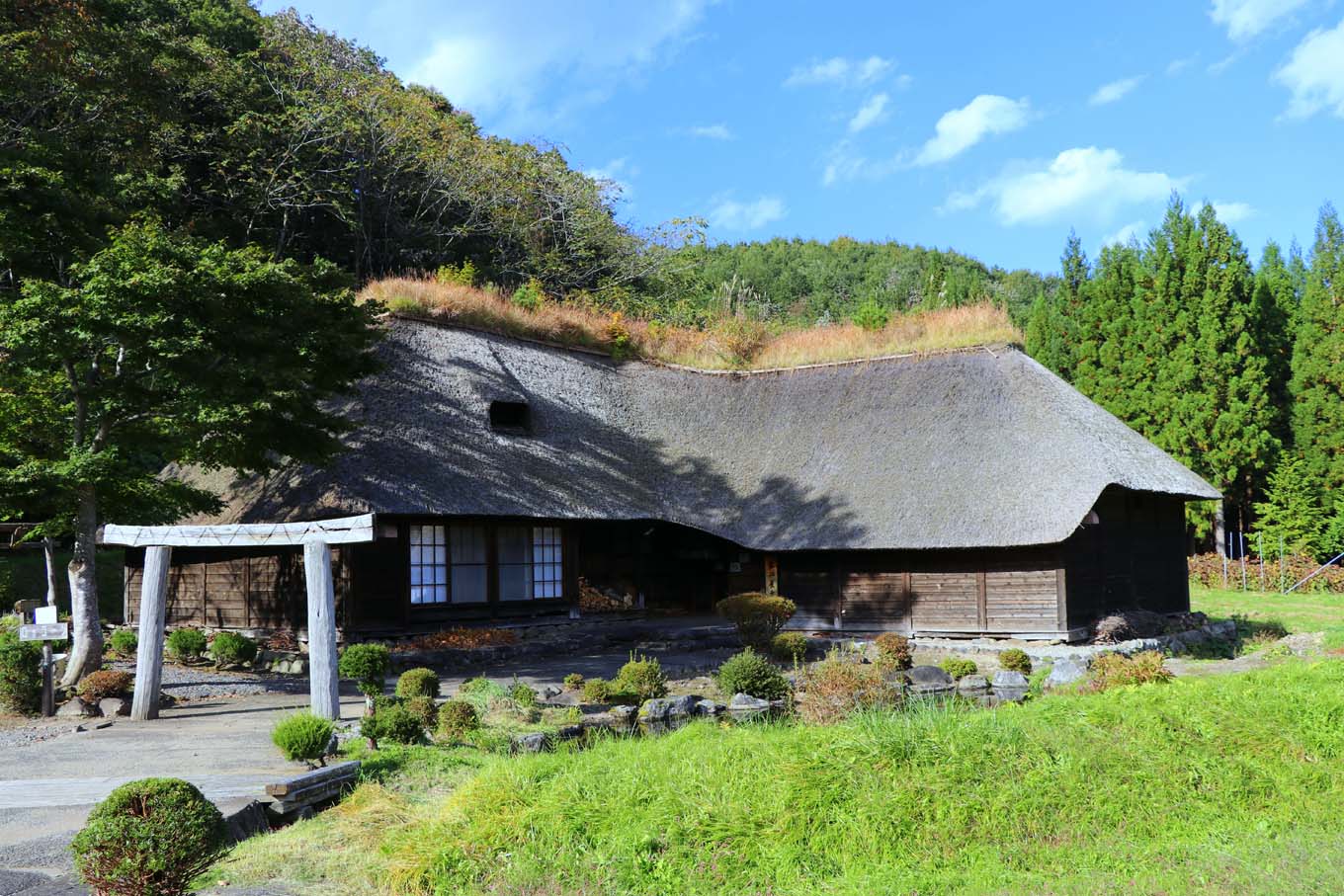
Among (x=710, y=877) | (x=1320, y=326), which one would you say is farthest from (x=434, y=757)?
(x=1320, y=326)

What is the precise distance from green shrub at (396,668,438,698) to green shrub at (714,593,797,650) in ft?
23.5

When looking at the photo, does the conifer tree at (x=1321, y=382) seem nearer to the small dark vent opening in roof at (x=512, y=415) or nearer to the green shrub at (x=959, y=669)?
the green shrub at (x=959, y=669)

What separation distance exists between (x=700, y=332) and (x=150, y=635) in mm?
19793

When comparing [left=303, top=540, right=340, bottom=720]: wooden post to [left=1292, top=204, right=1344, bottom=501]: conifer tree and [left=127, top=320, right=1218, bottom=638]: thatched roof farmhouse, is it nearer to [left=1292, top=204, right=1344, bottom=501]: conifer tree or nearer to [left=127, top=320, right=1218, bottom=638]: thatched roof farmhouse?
[left=127, top=320, right=1218, bottom=638]: thatched roof farmhouse

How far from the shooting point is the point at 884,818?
692cm

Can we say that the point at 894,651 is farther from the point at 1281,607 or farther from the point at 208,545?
the point at 1281,607

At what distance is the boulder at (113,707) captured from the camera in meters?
13.0

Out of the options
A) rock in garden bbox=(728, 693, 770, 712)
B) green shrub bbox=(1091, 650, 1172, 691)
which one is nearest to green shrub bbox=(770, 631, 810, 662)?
rock in garden bbox=(728, 693, 770, 712)

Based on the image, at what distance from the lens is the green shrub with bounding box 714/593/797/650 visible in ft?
61.7

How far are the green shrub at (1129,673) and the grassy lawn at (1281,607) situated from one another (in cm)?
702

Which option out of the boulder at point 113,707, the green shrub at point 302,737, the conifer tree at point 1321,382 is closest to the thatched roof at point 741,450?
the boulder at point 113,707

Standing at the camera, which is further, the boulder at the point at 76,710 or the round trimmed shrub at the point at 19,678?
the boulder at the point at 76,710

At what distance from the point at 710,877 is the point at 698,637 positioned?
14.6 meters

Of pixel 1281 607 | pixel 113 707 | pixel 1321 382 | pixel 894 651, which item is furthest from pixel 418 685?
pixel 1321 382
